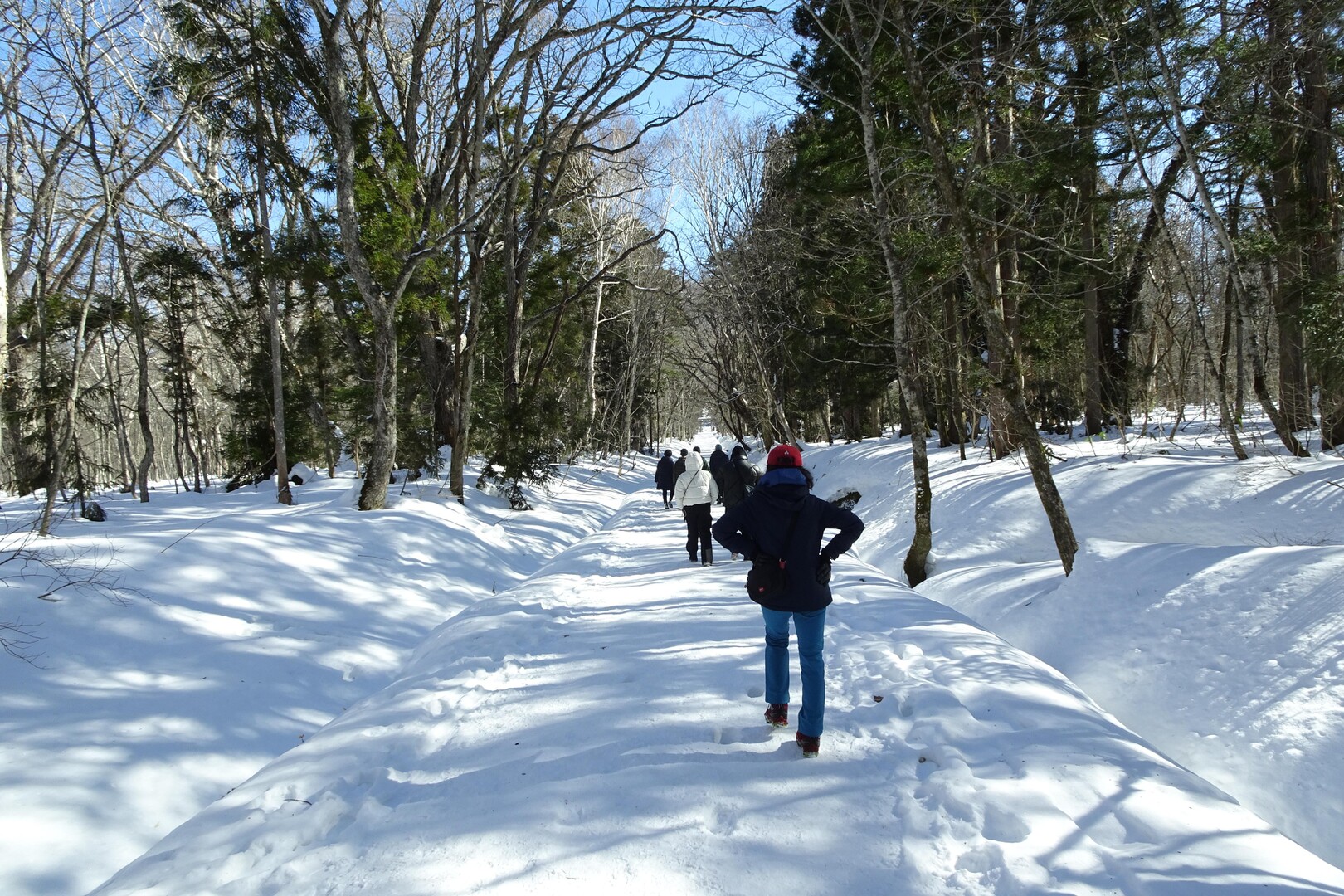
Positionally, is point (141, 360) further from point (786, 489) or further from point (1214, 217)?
point (1214, 217)

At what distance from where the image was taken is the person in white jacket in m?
10.3

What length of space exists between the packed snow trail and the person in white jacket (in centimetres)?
460

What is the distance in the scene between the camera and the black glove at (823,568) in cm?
408

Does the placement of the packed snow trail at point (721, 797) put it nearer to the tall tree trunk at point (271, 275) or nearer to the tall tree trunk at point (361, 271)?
the tall tree trunk at point (361, 271)

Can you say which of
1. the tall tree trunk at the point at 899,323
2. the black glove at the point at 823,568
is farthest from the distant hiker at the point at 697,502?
the black glove at the point at 823,568

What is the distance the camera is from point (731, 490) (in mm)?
11797

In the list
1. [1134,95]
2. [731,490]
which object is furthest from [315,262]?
[1134,95]

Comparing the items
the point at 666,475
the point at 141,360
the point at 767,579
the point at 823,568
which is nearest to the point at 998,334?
the point at 823,568

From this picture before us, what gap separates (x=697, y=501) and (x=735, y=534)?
6.12m

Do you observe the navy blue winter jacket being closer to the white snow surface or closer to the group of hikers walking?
the group of hikers walking

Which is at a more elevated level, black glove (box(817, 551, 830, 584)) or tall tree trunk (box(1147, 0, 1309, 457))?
tall tree trunk (box(1147, 0, 1309, 457))

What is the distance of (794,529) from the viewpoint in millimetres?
4176

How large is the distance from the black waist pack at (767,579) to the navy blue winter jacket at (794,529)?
4 cm

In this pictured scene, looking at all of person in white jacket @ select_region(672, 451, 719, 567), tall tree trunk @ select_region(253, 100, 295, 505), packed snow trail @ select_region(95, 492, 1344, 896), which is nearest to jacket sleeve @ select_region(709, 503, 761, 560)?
packed snow trail @ select_region(95, 492, 1344, 896)
